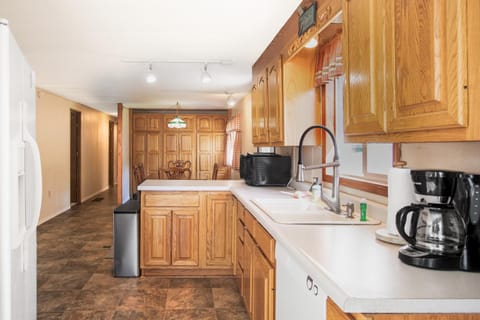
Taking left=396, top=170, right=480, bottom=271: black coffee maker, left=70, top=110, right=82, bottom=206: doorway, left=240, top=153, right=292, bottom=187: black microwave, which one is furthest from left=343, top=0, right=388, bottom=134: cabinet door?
left=70, top=110, right=82, bottom=206: doorway

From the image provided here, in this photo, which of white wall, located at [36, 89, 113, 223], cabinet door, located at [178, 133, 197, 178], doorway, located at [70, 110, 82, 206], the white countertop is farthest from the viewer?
cabinet door, located at [178, 133, 197, 178]

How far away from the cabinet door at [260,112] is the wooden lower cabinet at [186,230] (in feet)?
2.15

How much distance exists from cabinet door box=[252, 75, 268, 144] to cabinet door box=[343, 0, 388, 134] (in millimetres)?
1915

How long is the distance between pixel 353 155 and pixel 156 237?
2.03 m

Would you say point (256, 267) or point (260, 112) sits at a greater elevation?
point (260, 112)

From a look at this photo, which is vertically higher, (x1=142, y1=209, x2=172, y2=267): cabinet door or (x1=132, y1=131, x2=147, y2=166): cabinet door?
(x1=132, y1=131, x2=147, y2=166): cabinet door

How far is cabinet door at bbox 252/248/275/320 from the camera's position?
206 centimetres

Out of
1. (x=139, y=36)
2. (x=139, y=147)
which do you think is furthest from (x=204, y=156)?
(x=139, y=36)

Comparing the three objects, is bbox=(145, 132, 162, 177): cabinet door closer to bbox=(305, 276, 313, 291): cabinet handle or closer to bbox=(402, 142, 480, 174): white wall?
bbox=(402, 142, 480, 174): white wall

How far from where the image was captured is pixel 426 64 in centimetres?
118

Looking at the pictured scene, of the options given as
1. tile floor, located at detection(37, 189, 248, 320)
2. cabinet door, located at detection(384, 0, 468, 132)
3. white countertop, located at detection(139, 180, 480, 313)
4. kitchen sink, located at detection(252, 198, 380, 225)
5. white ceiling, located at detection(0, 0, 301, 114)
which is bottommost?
tile floor, located at detection(37, 189, 248, 320)

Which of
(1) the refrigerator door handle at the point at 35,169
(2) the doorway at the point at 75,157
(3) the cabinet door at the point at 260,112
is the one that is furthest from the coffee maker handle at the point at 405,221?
(2) the doorway at the point at 75,157

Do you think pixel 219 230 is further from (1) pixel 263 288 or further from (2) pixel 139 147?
(2) pixel 139 147

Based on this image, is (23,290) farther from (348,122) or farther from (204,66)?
(204,66)
